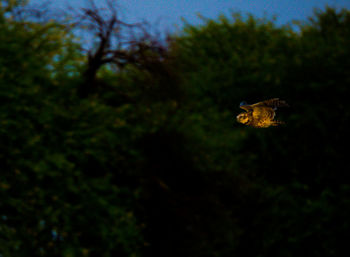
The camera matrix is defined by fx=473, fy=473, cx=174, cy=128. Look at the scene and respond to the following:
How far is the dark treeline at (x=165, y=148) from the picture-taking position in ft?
26.8

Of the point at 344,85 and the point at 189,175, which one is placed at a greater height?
the point at 344,85

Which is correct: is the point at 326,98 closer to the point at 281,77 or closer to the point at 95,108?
the point at 281,77

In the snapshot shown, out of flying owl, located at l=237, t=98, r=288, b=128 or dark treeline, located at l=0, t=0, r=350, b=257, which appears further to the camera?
dark treeline, located at l=0, t=0, r=350, b=257

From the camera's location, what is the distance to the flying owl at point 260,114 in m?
1.21

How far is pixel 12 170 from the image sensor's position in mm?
7855

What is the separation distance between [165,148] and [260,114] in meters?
8.38

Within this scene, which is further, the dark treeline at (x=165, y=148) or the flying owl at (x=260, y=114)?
the dark treeline at (x=165, y=148)

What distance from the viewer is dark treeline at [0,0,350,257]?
818 cm

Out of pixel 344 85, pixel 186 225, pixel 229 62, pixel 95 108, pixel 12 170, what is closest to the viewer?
pixel 12 170

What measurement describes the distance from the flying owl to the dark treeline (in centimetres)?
698

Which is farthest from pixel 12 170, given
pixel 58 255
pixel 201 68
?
pixel 201 68

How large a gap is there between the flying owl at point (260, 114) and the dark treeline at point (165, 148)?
22.9 ft

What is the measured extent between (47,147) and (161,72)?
9.42 feet

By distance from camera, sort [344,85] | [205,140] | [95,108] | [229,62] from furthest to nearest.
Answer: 1. [229,62]
2. [344,85]
3. [205,140]
4. [95,108]
